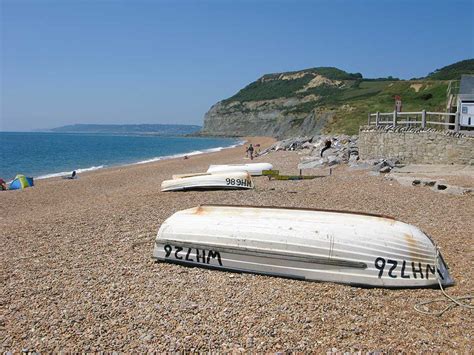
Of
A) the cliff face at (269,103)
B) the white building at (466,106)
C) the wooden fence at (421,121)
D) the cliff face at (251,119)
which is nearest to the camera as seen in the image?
the wooden fence at (421,121)

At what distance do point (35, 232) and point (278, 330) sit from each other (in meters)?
7.33

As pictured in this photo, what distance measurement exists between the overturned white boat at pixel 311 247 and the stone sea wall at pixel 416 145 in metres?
14.7

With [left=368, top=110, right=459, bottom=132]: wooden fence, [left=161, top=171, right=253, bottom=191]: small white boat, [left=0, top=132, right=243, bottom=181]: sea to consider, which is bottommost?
[left=0, top=132, right=243, bottom=181]: sea

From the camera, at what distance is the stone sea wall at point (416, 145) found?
767 inches

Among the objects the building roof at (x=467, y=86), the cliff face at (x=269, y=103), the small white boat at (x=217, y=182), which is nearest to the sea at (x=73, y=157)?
the small white boat at (x=217, y=182)

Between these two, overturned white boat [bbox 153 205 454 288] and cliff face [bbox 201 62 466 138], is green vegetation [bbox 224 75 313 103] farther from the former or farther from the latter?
overturned white boat [bbox 153 205 454 288]

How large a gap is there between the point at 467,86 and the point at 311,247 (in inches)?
828

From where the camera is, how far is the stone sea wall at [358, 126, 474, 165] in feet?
63.9

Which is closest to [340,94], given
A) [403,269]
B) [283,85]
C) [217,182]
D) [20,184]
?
[283,85]

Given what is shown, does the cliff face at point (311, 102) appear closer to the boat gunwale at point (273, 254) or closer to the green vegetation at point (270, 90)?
the green vegetation at point (270, 90)

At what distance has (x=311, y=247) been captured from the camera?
6.61 metres

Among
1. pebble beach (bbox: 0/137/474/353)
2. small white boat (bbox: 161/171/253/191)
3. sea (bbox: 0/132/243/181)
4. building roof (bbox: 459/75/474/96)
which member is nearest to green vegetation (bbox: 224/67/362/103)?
sea (bbox: 0/132/243/181)

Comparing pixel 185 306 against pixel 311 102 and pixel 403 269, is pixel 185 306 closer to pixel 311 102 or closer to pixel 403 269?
pixel 403 269

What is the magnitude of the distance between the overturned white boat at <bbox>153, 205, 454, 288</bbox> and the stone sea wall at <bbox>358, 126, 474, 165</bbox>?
14.7 m
